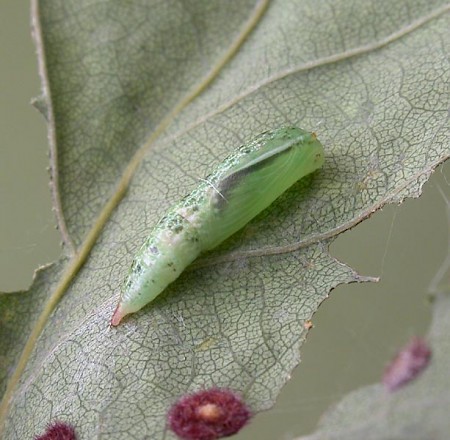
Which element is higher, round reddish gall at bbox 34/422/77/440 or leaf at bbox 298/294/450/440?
round reddish gall at bbox 34/422/77/440

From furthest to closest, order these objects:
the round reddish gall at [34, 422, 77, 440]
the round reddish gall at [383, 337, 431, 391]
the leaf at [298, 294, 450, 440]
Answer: the round reddish gall at [34, 422, 77, 440]
the round reddish gall at [383, 337, 431, 391]
the leaf at [298, 294, 450, 440]

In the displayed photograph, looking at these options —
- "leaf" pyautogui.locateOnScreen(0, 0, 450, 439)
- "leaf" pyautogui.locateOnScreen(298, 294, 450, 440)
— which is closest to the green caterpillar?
"leaf" pyautogui.locateOnScreen(0, 0, 450, 439)

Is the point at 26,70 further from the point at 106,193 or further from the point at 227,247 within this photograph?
the point at 227,247

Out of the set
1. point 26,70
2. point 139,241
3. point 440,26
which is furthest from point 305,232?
point 26,70

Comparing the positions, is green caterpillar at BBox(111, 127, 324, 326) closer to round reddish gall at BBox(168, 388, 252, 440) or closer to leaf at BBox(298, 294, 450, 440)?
round reddish gall at BBox(168, 388, 252, 440)

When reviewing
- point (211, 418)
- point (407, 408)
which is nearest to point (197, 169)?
point (211, 418)
